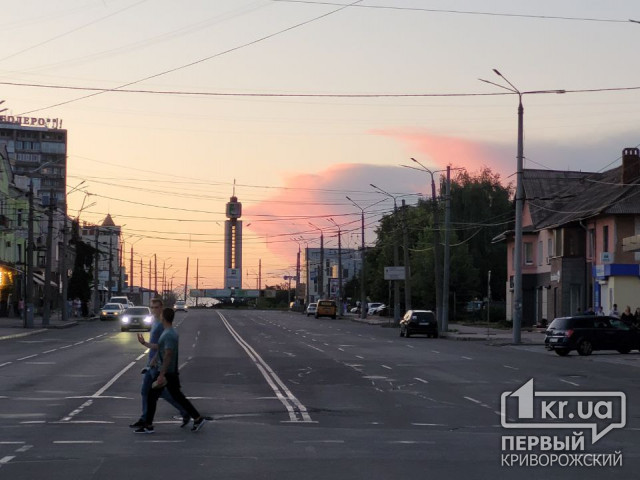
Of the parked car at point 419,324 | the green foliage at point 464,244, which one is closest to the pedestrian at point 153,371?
the parked car at point 419,324

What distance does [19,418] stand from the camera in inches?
722

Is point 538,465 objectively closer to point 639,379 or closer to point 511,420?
point 511,420

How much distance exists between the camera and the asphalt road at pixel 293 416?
12.9m

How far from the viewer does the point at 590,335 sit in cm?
4250

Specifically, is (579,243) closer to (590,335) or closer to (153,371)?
(590,335)

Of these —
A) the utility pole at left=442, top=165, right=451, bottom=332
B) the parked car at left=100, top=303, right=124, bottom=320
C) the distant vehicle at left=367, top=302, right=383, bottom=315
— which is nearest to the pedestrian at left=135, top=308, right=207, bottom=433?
the utility pole at left=442, top=165, right=451, bottom=332

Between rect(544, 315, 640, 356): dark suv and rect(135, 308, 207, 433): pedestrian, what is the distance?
27.6m

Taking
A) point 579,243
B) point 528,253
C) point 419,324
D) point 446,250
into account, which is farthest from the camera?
point 528,253

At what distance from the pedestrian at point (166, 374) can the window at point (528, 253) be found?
63052mm

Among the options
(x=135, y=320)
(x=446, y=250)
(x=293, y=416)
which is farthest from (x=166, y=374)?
(x=135, y=320)

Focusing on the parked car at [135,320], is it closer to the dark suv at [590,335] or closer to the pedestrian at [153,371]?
the dark suv at [590,335]

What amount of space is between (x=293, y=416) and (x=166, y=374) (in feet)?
11.6

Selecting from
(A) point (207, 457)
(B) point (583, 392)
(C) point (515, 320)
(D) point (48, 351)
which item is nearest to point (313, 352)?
(D) point (48, 351)

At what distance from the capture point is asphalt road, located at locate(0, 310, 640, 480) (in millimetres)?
12945
